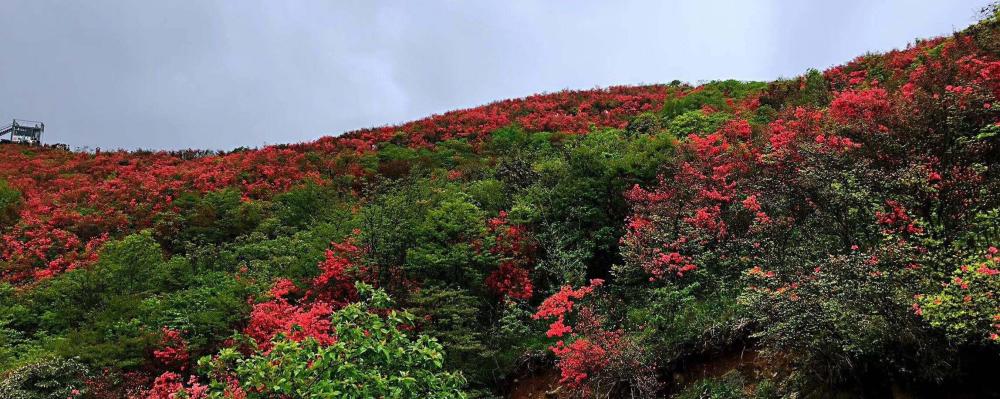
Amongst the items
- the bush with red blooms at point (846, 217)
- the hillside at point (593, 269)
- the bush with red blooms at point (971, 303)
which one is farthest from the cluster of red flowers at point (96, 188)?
the bush with red blooms at point (971, 303)

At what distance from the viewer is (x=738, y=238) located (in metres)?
12.2

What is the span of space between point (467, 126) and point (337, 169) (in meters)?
8.08

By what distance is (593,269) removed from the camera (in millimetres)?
15875

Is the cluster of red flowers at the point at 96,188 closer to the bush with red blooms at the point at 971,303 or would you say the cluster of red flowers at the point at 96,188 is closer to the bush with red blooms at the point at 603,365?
the bush with red blooms at the point at 603,365

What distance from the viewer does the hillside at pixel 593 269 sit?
712 centimetres

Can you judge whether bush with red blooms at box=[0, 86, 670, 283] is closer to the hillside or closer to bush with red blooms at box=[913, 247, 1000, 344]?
the hillside

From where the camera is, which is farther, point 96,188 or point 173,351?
point 96,188

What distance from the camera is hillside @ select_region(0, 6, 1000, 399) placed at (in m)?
7.12

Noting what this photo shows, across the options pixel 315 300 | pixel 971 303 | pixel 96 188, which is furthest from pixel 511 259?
pixel 96 188

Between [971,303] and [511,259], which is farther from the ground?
[511,259]

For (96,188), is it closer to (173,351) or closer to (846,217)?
(173,351)

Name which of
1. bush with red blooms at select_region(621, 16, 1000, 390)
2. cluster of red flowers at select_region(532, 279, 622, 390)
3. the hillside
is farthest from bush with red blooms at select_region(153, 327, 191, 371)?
bush with red blooms at select_region(621, 16, 1000, 390)

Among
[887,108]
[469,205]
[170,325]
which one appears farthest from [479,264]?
[887,108]

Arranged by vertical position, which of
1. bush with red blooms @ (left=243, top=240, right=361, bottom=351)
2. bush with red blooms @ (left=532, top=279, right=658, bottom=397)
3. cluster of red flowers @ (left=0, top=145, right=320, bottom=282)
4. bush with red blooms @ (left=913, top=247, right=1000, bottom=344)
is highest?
cluster of red flowers @ (left=0, top=145, right=320, bottom=282)
